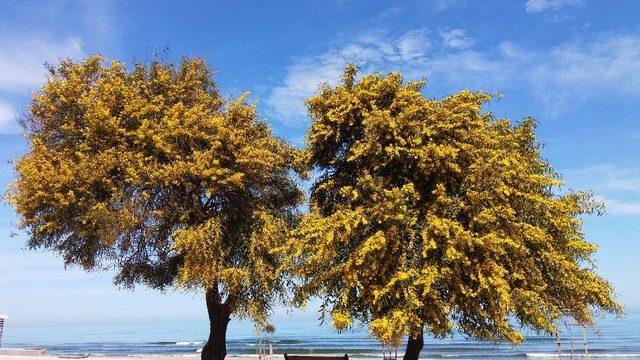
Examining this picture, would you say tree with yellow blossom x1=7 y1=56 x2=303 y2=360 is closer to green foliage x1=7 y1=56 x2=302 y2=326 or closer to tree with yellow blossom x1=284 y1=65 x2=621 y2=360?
green foliage x1=7 y1=56 x2=302 y2=326

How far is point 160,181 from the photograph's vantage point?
20797 mm

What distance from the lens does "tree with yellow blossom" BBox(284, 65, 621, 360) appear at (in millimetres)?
17312

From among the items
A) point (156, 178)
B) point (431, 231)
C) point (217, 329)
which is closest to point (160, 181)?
point (156, 178)

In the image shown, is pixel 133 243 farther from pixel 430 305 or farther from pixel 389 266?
pixel 430 305

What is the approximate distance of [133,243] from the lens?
23.0 meters

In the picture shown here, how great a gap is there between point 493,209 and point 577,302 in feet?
20.0

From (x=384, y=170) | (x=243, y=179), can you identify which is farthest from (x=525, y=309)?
(x=243, y=179)

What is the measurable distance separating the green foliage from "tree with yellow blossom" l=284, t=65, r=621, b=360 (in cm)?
273

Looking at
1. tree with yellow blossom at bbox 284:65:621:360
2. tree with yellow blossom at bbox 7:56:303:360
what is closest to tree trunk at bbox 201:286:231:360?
tree with yellow blossom at bbox 7:56:303:360

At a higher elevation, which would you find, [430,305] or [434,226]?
[434,226]

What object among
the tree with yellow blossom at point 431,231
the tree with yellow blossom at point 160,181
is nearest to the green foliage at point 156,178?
the tree with yellow blossom at point 160,181

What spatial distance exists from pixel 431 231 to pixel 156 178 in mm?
9974

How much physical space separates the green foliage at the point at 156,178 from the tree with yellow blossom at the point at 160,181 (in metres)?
0.05

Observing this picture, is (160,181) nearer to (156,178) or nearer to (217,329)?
Answer: (156,178)
